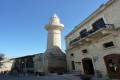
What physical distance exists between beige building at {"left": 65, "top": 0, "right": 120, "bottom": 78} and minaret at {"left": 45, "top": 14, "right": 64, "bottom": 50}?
850 cm

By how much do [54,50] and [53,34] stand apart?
4.00 meters

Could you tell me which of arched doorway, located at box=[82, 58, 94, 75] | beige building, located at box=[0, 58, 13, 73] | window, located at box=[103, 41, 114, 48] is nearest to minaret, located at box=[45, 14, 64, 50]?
arched doorway, located at box=[82, 58, 94, 75]

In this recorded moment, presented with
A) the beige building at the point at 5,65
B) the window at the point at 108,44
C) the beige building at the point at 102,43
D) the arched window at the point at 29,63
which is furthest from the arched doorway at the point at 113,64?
the beige building at the point at 5,65

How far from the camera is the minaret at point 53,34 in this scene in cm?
2828

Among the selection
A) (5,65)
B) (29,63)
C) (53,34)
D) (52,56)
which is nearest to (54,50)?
(52,56)

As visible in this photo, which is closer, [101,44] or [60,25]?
[101,44]

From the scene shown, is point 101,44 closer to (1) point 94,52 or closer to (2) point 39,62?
(1) point 94,52

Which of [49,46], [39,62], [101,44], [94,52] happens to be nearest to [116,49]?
[101,44]

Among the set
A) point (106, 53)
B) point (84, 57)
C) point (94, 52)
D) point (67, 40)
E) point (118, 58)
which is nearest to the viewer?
point (118, 58)

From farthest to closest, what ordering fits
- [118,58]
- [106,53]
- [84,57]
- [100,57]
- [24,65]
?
[24,65] → [84,57] → [100,57] → [106,53] → [118,58]

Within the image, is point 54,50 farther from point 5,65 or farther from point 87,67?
point 5,65

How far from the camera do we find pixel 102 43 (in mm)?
15648

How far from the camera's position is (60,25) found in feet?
97.1

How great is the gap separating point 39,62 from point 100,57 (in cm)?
1664
